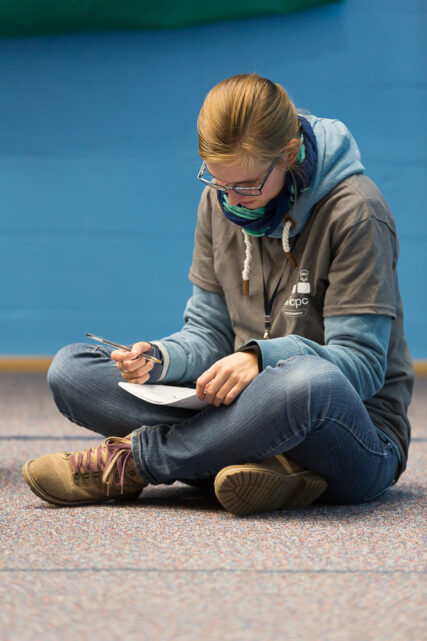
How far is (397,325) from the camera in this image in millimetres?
1286

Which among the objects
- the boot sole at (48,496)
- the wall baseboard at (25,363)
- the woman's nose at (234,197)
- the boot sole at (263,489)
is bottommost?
the wall baseboard at (25,363)

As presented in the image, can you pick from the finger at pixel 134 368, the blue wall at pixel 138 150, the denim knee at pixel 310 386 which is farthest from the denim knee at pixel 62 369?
the blue wall at pixel 138 150

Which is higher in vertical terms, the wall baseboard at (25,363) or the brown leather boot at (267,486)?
the brown leather boot at (267,486)

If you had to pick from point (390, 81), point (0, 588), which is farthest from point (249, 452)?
point (390, 81)

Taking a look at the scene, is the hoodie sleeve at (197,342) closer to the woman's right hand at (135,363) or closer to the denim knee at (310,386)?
the woman's right hand at (135,363)

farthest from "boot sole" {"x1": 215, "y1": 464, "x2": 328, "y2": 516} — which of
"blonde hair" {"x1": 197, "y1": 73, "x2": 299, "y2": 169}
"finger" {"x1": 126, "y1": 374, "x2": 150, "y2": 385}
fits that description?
"blonde hair" {"x1": 197, "y1": 73, "x2": 299, "y2": 169}

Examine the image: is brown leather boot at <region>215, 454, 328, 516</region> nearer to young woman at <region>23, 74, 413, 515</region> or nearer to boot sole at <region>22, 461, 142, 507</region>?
young woman at <region>23, 74, 413, 515</region>

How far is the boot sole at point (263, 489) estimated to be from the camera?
112 cm

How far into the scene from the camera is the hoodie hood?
1.22 meters

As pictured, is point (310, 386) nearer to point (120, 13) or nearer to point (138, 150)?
point (138, 150)

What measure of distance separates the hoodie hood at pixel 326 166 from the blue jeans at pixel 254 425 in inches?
9.2

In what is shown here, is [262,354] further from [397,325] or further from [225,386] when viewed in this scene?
[397,325]

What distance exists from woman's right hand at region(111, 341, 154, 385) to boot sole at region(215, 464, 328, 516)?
21 centimetres

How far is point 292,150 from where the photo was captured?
1197mm
